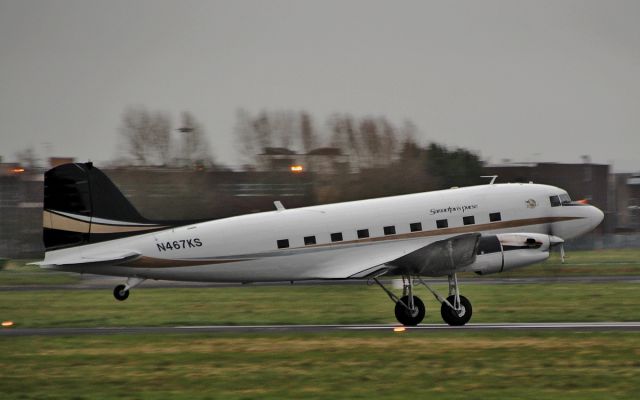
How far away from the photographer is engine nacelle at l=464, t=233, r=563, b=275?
29.0 meters

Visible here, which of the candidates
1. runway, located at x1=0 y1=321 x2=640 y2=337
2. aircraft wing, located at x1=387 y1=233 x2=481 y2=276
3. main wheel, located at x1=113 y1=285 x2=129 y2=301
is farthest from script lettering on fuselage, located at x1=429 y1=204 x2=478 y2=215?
main wheel, located at x1=113 y1=285 x2=129 y2=301

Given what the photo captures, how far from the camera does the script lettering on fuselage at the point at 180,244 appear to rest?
97.2ft

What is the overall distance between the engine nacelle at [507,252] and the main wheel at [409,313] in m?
2.21

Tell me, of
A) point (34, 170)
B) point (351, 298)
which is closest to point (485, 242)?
→ point (351, 298)

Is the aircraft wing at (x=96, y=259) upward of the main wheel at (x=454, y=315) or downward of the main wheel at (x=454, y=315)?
upward

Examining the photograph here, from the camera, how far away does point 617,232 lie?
113 metres

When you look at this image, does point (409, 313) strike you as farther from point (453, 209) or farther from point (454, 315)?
point (453, 209)

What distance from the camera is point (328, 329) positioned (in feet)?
99.7

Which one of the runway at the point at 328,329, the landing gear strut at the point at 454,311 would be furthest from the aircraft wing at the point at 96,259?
the landing gear strut at the point at 454,311

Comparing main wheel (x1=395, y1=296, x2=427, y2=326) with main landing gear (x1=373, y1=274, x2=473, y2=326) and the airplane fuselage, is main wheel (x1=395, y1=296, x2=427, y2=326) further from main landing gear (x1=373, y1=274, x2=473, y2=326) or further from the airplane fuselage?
the airplane fuselage

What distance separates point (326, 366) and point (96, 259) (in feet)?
29.0

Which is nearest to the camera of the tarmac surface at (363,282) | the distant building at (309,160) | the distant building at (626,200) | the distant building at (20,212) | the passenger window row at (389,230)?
the passenger window row at (389,230)

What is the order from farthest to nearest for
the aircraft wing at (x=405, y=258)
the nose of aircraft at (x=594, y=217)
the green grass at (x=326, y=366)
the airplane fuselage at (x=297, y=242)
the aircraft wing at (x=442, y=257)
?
1. the nose of aircraft at (x=594, y=217)
2. the airplane fuselage at (x=297, y=242)
3. the aircraft wing at (x=405, y=258)
4. the aircraft wing at (x=442, y=257)
5. the green grass at (x=326, y=366)

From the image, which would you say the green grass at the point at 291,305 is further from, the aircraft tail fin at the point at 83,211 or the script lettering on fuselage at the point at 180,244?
the aircraft tail fin at the point at 83,211
